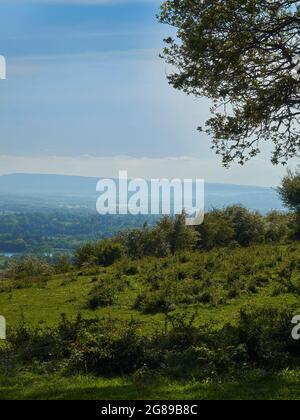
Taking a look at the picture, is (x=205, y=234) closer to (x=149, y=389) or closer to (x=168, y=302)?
(x=168, y=302)

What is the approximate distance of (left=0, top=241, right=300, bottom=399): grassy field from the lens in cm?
1155

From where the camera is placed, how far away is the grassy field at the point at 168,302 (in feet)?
37.9

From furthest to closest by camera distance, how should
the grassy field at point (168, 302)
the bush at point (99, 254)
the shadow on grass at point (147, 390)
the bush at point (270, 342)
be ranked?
the bush at point (99, 254) → the bush at point (270, 342) → the grassy field at point (168, 302) → the shadow on grass at point (147, 390)

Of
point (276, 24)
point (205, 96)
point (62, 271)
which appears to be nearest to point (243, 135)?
point (205, 96)

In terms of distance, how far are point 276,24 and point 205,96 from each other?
3764mm

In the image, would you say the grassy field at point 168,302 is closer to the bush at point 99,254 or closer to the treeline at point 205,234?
the bush at point 99,254

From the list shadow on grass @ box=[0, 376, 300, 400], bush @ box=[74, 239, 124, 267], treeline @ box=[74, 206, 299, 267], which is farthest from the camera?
treeline @ box=[74, 206, 299, 267]

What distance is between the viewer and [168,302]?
973 inches

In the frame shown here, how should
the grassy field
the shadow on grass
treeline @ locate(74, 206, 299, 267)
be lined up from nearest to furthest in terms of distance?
the shadow on grass < the grassy field < treeline @ locate(74, 206, 299, 267)

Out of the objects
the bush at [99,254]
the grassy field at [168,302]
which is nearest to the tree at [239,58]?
the grassy field at [168,302]

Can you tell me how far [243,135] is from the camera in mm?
19781

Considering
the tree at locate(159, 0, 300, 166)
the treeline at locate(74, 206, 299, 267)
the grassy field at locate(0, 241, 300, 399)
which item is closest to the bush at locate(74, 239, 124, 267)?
the treeline at locate(74, 206, 299, 267)

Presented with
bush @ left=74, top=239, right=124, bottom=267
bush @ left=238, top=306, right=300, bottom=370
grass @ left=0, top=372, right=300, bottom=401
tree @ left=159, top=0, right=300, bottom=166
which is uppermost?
tree @ left=159, top=0, right=300, bottom=166

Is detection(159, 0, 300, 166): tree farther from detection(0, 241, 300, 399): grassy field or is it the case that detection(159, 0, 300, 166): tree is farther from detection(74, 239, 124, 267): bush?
detection(74, 239, 124, 267): bush
